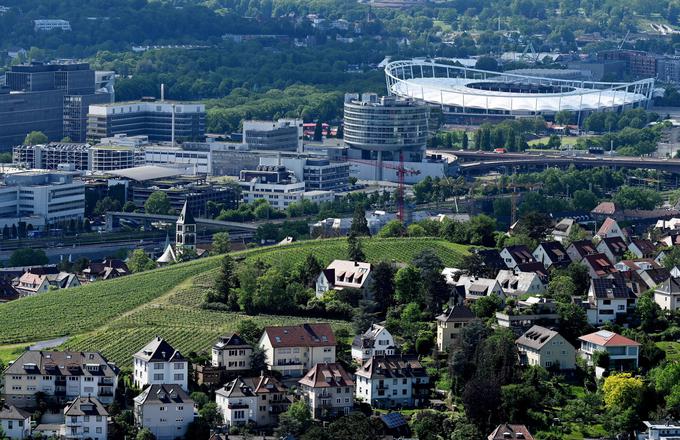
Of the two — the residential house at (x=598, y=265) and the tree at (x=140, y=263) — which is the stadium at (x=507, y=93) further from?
the residential house at (x=598, y=265)

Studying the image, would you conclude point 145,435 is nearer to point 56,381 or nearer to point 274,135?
point 56,381

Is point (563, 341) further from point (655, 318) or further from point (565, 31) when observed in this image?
point (565, 31)

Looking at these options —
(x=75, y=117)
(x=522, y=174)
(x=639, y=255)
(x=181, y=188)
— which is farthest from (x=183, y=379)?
(x=75, y=117)

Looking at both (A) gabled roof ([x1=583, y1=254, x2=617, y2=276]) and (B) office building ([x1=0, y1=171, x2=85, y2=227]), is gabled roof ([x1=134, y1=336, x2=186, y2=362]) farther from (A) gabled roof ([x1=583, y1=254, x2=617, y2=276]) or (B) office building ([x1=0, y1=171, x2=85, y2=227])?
(B) office building ([x1=0, y1=171, x2=85, y2=227])

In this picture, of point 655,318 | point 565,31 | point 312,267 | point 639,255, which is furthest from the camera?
point 565,31

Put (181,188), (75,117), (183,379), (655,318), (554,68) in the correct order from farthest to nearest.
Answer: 1. (554,68)
2. (75,117)
3. (181,188)
4. (655,318)
5. (183,379)

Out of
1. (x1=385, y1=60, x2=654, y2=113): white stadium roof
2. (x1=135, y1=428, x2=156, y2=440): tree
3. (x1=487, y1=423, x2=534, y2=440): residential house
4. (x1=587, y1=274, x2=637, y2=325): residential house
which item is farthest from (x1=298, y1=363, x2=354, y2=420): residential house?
(x1=385, y1=60, x2=654, y2=113): white stadium roof

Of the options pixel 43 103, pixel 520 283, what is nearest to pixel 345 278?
pixel 520 283
